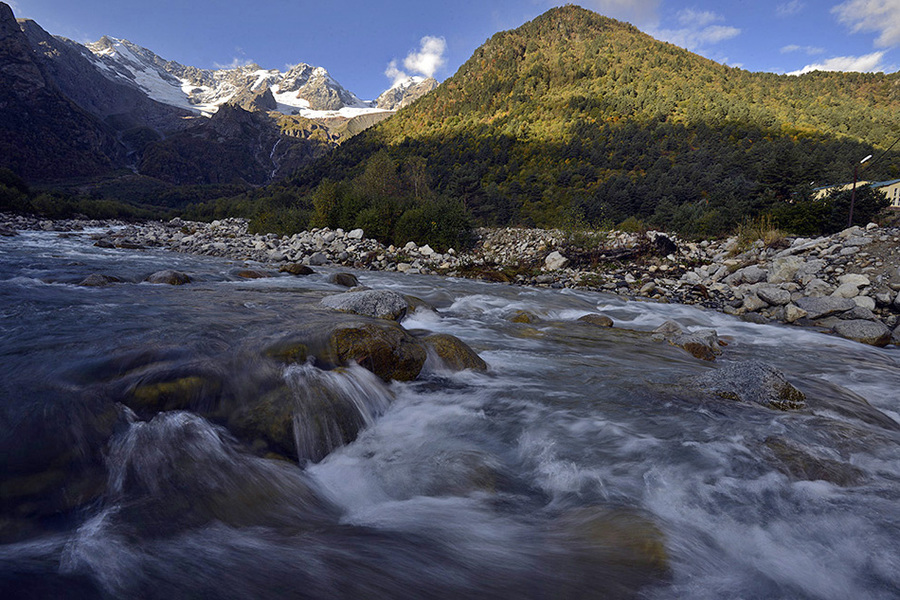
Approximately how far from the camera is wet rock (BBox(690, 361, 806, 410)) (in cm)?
412

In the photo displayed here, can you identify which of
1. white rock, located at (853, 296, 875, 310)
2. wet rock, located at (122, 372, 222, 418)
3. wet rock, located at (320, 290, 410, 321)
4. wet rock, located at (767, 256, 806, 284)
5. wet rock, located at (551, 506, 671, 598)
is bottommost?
wet rock, located at (551, 506, 671, 598)

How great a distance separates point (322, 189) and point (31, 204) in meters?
29.5

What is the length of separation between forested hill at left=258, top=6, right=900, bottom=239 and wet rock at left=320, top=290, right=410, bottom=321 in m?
15.1

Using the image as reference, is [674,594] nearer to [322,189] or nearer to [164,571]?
[164,571]

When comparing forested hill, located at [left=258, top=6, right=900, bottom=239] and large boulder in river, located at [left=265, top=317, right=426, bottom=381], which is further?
forested hill, located at [left=258, top=6, right=900, bottom=239]

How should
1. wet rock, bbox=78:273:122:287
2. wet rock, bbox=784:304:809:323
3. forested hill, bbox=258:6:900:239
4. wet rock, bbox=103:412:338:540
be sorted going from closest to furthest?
1. wet rock, bbox=103:412:338:540
2. wet rock, bbox=78:273:122:287
3. wet rock, bbox=784:304:809:323
4. forested hill, bbox=258:6:900:239

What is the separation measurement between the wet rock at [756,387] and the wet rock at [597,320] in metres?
3.76

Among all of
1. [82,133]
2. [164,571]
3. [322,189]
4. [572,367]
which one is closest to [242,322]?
[164,571]

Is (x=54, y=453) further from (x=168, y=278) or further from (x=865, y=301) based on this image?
(x=865, y=301)

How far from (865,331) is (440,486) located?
9.74m

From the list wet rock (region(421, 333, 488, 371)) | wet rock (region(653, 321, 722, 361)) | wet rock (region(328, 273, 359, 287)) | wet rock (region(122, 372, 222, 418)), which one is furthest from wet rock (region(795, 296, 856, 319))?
wet rock (region(328, 273, 359, 287))

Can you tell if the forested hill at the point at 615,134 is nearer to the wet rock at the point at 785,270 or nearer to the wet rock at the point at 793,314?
the wet rock at the point at 785,270

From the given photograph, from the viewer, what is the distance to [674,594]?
1.91 metres

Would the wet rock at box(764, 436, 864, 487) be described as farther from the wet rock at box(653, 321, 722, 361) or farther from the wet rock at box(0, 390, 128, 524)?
the wet rock at box(0, 390, 128, 524)
